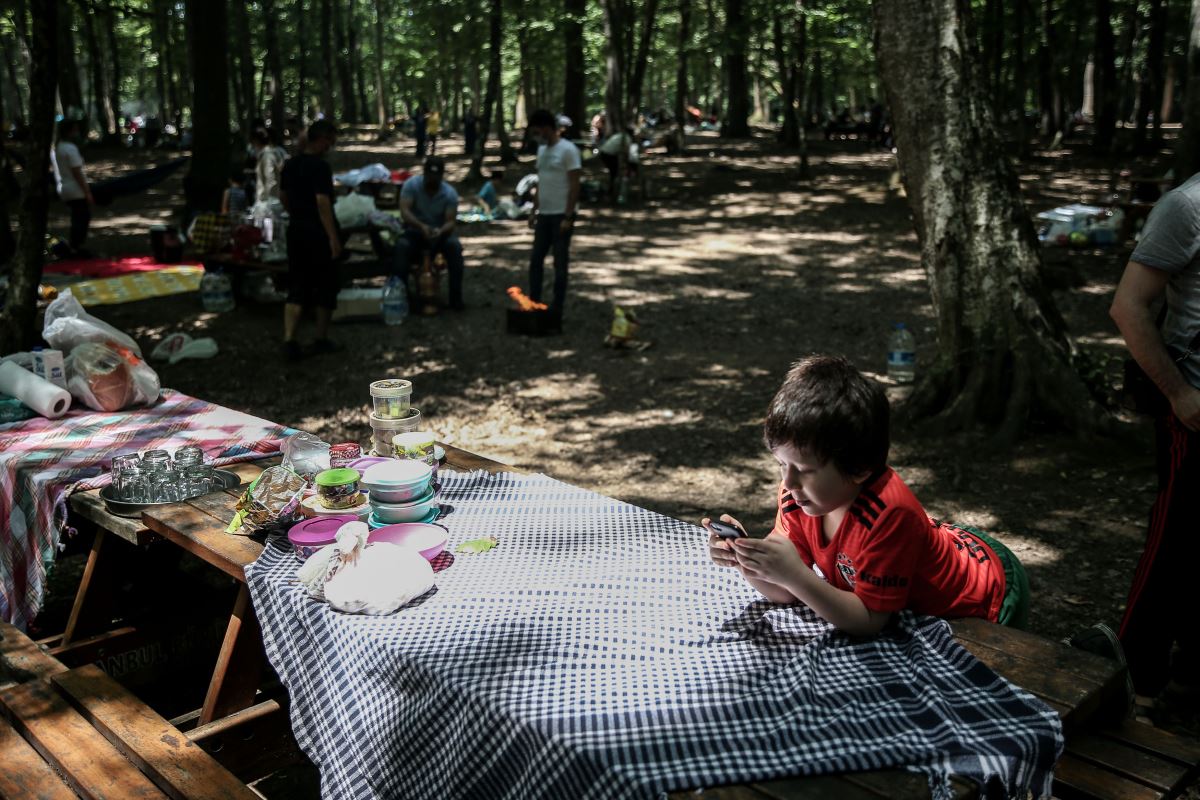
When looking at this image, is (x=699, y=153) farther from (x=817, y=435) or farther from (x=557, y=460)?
(x=817, y=435)

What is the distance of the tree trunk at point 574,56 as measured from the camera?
2191 centimetres

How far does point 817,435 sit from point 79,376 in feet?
11.0

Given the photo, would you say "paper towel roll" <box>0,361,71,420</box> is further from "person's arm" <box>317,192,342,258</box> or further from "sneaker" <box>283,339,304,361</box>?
"sneaker" <box>283,339,304,361</box>

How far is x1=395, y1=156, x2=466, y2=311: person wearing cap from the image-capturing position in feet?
32.0

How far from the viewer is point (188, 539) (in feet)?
9.36

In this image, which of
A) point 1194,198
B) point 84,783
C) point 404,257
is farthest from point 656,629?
point 404,257

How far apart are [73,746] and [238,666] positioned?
22.6 inches

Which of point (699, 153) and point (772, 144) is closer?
point (699, 153)

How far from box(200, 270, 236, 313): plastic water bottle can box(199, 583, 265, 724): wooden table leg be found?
7655mm

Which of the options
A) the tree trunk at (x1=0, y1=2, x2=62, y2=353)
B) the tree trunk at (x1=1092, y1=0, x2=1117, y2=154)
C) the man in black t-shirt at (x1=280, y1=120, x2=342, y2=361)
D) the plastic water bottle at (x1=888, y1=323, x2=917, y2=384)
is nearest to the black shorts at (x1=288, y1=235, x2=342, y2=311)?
the man in black t-shirt at (x1=280, y1=120, x2=342, y2=361)

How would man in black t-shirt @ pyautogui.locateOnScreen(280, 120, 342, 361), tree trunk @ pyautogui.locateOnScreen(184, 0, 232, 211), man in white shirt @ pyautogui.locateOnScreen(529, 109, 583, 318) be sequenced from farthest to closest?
tree trunk @ pyautogui.locateOnScreen(184, 0, 232, 211)
man in white shirt @ pyautogui.locateOnScreen(529, 109, 583, 318)
man in black t-shirt @ pyautogui.locateOnScreen(280, 120, 342, 361)

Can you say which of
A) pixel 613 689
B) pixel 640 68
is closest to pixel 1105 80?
pixel 640 68

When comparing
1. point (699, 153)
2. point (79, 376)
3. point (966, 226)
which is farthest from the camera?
point (699, 153)

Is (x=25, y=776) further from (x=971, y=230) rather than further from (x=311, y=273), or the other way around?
(x=311, y=273)
